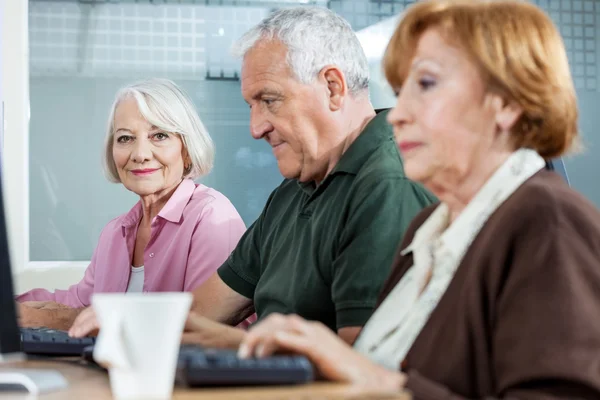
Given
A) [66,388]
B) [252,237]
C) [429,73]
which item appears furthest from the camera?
[252,237]

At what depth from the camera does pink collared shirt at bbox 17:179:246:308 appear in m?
2.42

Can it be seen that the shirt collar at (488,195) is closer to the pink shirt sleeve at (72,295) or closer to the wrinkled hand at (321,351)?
the wrinkled hand at (321,351)

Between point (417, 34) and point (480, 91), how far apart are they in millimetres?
155

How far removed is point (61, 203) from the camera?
3.22m

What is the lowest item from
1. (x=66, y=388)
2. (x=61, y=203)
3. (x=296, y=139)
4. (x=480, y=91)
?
(x=61, y=203)

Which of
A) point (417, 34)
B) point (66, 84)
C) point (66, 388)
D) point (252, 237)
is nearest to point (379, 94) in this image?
point (66, 84)

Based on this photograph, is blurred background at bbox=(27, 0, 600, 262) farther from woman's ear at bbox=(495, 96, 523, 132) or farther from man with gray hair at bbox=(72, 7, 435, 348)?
woman's ear at bbox=(495, 96, 523, 132)

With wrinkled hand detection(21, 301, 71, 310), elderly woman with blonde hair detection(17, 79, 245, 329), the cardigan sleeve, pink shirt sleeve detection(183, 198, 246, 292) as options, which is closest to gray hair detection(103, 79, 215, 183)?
elderly woman with blonde hair detection(17, 79, 245, 329)

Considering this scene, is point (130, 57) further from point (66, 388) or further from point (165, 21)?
point (66, 388)

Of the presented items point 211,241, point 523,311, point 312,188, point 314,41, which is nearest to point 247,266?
point 312,188

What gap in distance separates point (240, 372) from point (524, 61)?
52cm

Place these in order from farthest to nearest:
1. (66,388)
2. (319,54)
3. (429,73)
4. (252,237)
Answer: (252,237) → (319,54) → (429,73) → (66,388)

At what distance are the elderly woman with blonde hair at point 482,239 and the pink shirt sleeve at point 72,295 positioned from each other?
1.53 metres

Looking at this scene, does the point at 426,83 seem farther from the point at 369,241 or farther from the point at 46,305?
the point at 46,305
